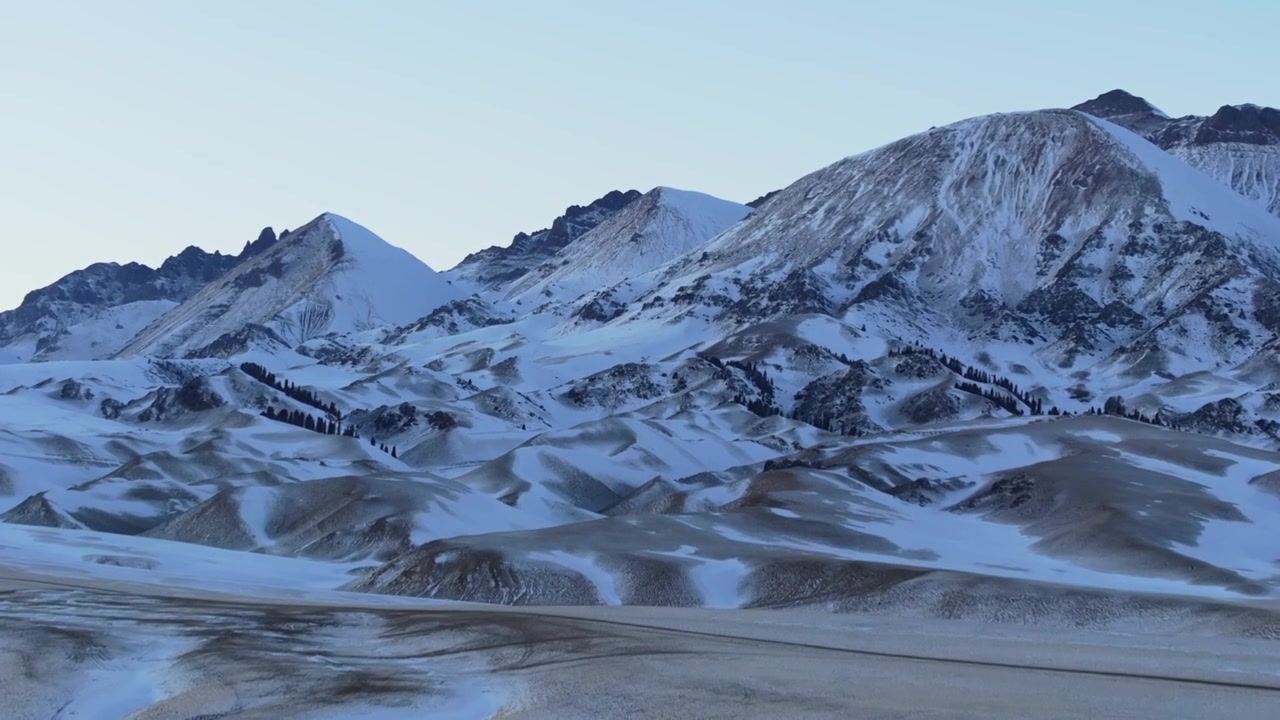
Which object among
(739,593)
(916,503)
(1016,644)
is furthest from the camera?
(916,503)

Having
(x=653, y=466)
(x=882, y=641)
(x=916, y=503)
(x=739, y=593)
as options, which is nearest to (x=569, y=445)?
(x=653, y=466)

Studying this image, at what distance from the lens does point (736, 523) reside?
4264 inches

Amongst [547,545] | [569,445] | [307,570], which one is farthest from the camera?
[569,445]

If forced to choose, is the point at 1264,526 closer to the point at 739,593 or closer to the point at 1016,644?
the point at 739,593

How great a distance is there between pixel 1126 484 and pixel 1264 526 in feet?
40.3

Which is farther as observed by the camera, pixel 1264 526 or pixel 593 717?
pixel 1264 526

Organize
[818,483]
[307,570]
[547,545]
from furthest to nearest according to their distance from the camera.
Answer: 1. [818,483]
2. [307,570]
3. [547,545]

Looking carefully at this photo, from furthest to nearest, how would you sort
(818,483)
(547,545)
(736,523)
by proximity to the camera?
1. (818,483)
2. (736,523)
3. (547,545)

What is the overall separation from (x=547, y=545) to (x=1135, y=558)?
38.8m

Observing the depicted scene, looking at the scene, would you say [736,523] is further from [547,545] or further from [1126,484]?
[1126,484]

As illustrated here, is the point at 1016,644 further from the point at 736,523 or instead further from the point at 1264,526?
the point at 1264,526

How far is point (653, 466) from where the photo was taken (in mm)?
190125

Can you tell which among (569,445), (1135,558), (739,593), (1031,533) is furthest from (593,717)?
(569,445)

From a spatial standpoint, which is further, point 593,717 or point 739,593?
point 739,593
